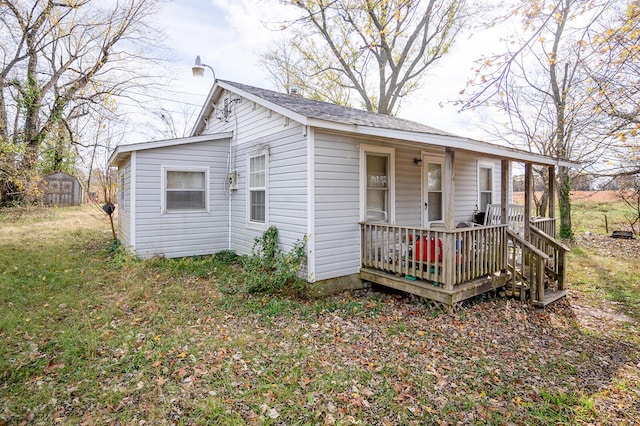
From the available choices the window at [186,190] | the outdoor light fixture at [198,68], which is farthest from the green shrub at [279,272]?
the outdoor light fixture at [198,68]

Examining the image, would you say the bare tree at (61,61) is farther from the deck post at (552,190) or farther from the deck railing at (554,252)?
the deck post at (552,190)

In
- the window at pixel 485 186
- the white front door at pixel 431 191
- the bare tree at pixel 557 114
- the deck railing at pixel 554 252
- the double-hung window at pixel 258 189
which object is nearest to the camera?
the deck railing at pixel 554 252

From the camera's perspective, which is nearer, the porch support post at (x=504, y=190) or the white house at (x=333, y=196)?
the white house at (x=333, y=196)

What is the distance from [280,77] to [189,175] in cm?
1373

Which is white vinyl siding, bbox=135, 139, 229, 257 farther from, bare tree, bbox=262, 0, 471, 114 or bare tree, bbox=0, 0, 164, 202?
bare tree, bbox=262, 0, 471, 114

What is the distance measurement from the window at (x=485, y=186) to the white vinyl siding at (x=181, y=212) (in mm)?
7375

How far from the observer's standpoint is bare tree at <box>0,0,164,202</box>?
1343 centimetres

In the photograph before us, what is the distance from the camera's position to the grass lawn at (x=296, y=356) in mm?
3020

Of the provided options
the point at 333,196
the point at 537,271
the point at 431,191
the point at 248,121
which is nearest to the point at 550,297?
the point at 537,271

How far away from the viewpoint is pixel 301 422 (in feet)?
9.39

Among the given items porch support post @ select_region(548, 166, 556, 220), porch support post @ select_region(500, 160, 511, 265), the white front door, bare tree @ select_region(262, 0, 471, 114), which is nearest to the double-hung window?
the white front door

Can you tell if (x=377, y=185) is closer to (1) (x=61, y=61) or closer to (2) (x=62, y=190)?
(1) (x=61, y=61)

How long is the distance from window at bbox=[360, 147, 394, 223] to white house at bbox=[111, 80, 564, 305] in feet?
0.08

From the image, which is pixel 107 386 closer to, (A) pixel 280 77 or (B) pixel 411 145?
(B) pixel 411 145
